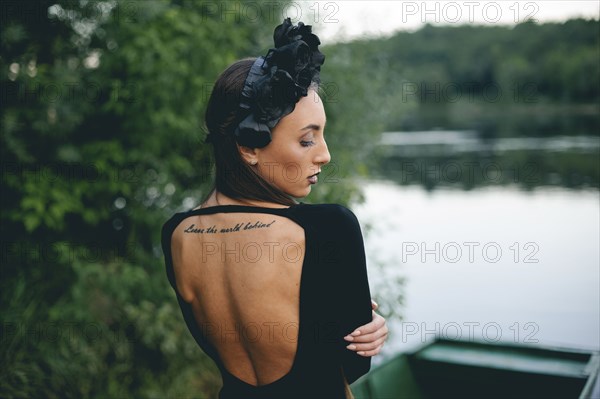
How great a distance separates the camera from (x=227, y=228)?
5.40 ft

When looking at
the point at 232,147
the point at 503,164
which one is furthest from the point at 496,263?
the point at 232,147

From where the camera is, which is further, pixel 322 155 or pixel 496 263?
pixel 496 263

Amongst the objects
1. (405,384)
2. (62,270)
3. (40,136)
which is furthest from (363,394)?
(40,136)

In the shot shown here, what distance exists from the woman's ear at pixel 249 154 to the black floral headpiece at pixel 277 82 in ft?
0.10

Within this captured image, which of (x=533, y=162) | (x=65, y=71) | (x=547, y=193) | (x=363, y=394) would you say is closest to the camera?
(x=363, y=394)

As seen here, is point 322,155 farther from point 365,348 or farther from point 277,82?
point 365,348

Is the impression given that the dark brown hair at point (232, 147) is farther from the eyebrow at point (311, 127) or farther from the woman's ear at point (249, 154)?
the eyebrow at point (311, 127)

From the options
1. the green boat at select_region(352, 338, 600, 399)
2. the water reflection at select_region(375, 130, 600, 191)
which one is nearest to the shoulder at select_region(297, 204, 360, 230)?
the green boat at select_region(352, 338, 600, 399)

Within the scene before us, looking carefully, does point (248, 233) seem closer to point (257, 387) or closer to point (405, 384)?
point (257, 387)

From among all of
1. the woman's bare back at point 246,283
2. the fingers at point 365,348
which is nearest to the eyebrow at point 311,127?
the woman's bare back at point 246,283

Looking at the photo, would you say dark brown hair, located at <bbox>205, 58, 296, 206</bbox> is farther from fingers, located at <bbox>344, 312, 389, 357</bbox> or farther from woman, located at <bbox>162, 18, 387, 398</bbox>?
fingers, located at <bbox>344, 312, 389, 357</bbox>

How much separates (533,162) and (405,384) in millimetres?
22049

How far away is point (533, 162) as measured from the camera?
80.4 ft

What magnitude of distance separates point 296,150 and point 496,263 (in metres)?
14.3
